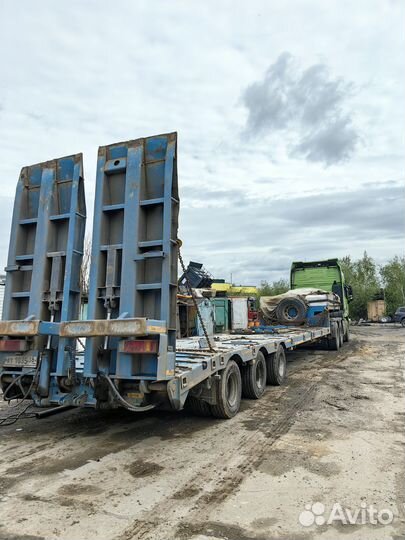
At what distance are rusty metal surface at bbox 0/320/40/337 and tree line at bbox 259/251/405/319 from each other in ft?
151

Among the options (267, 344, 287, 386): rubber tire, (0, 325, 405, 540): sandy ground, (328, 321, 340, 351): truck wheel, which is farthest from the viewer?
(328, 321, 340, 351): truck wheel

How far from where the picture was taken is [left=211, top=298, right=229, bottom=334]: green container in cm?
1808

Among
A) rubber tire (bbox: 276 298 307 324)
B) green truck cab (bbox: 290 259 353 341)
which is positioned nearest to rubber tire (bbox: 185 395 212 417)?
rubber tire (bbox: 276 298 307 324)

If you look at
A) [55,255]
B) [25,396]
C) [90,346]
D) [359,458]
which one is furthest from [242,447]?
[55,255]

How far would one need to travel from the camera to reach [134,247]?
5.38m

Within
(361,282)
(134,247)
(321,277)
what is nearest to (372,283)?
(361,282)

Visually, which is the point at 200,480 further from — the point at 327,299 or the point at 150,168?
the point at 327,299

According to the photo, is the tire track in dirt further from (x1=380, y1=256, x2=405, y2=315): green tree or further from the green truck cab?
(x1=380, y1=256, x2=405, y2=315): green tree

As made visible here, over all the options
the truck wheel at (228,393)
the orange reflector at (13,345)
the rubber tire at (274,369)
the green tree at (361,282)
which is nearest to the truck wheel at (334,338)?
the rubber tire at (274,369)

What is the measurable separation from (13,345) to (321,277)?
1510 centimetres

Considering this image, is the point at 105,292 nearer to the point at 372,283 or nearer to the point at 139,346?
the point at 139,346

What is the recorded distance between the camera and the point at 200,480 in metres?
4.22

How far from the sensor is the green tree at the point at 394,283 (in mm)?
51531

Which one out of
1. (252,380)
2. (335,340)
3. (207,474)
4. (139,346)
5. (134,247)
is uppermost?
(134,247)
